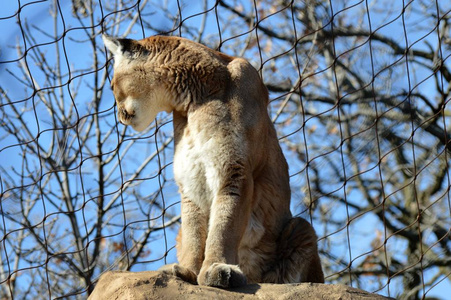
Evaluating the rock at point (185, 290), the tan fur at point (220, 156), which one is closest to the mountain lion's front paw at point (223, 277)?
the rock at point (185, 290)

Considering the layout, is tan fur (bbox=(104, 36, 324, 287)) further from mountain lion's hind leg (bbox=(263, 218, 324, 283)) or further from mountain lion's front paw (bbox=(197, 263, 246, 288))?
mountain lion's front paw (bbox=(197, 263, 246, 288))

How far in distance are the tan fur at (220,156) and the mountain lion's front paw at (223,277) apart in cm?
24

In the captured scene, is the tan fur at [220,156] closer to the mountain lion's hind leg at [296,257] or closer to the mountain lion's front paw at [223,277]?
the mountain lion's hind leg at [296,257]

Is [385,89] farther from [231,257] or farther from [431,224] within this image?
[231,257]

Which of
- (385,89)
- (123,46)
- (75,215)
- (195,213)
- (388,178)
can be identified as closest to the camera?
(195,213)

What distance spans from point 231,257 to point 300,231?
60cm

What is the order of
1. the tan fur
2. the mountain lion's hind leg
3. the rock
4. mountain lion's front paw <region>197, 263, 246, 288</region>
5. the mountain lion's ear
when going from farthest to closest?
the mountain lion's ear < the mountain lion's hind leg < the tan fur < mountain lion's front paw <region>197, 263, 246, 288</region> < the rock

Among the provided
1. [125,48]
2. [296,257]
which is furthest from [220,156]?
[125,48]

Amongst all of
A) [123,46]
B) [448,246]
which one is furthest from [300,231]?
[448,246]

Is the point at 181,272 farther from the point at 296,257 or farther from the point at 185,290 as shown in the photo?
the point at 296,257

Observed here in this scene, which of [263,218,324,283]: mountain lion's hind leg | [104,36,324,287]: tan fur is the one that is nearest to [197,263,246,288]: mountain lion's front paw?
[104,36,324,287]: tan fur

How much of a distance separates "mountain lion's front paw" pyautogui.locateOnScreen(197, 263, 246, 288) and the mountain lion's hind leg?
2.45 feet

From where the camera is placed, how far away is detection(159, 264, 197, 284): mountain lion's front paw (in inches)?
144

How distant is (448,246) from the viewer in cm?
838
